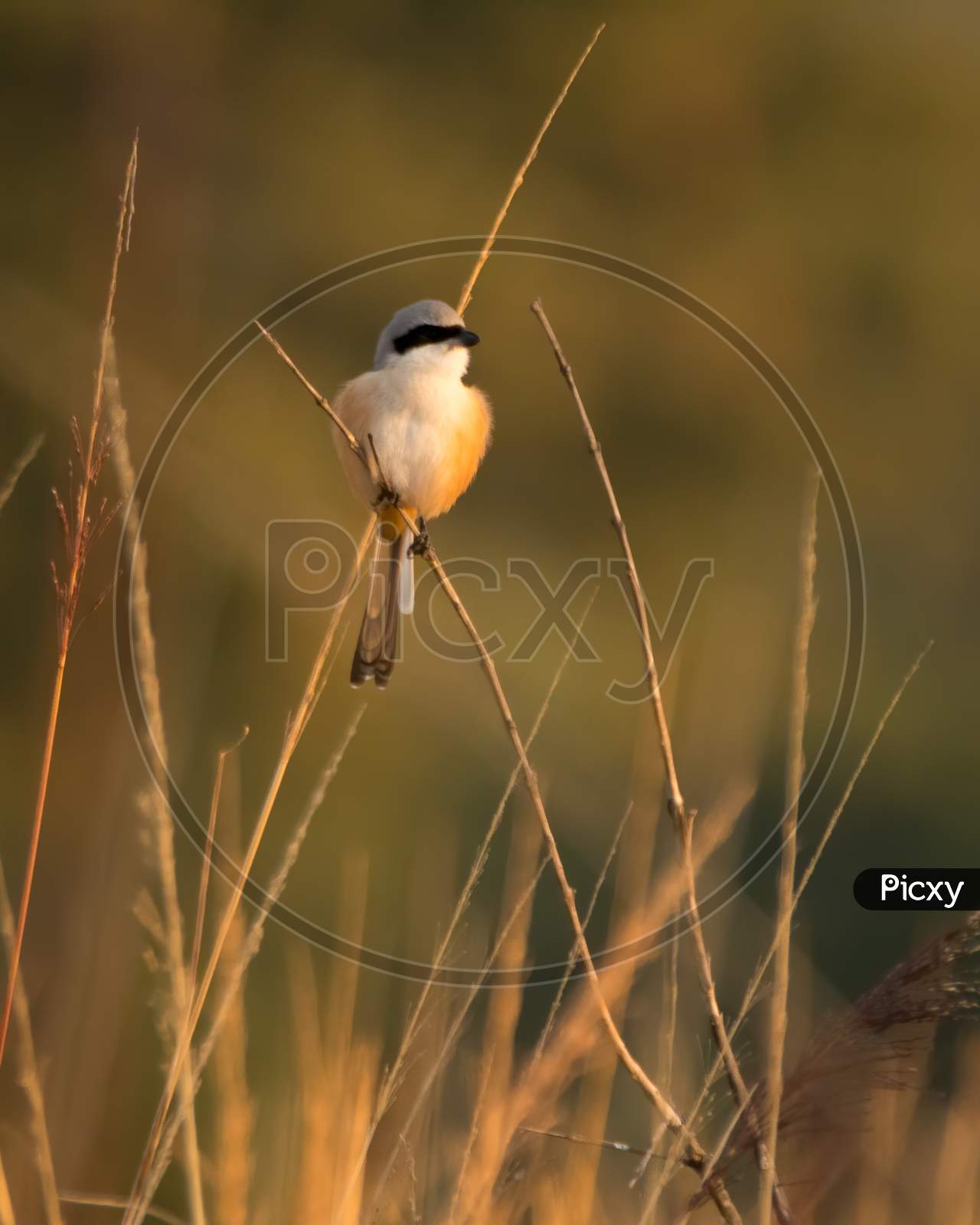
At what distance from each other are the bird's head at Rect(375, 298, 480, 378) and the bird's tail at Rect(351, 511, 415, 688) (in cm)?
38

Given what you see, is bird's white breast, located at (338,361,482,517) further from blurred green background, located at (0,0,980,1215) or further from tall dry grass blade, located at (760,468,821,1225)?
tall dry grass blade, located at (760,468,821,1225)

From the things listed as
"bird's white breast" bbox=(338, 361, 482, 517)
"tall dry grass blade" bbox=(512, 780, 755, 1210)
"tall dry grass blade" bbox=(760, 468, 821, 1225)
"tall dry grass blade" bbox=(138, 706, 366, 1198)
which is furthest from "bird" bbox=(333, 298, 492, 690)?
"tall dry grass blade" bbox=(760, 468, 821, 1225)

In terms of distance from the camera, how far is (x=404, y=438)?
3.04 metres

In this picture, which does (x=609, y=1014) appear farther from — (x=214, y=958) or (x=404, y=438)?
(x=404, y=438)

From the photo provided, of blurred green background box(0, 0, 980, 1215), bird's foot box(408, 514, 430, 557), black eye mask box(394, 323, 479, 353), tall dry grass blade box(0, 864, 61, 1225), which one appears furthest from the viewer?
blurred green background box(0, 0, 980, 1215)

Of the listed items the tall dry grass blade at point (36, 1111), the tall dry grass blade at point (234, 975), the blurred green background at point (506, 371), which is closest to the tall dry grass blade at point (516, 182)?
the tall dry grass blade at point (234, 975)

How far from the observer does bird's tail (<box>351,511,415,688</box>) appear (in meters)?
3.07

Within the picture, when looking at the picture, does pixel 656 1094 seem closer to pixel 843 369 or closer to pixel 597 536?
pixel 597 536

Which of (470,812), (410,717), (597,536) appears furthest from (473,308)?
(470,812)

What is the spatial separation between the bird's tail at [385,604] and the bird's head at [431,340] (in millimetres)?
377

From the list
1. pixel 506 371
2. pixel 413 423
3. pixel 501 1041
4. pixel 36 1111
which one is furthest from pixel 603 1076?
pixel 506 371

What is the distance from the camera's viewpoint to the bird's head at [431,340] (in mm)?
3031

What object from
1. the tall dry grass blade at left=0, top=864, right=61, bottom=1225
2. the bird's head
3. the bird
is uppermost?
the bird's head

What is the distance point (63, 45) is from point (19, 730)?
4512 millimetres
